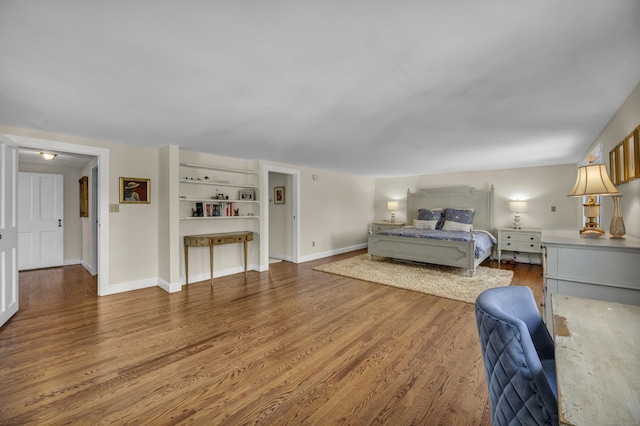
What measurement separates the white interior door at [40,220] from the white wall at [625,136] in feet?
27.2

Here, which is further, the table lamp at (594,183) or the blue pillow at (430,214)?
the blue pillow at (430,214)

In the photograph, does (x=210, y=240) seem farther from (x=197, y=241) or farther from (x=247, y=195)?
(x=247, y=195)

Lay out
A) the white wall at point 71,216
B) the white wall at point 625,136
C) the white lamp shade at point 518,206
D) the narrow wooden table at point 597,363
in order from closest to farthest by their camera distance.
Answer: the narrow wooden table at point 597,363
the white wall at point 625,136
the white lamp shade at point 518,206
the white wall at point 71,216

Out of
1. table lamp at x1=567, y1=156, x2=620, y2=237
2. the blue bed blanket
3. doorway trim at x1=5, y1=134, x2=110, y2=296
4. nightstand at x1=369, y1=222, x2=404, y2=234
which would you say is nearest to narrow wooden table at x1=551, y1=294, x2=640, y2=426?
table lamp at x1=567, y1=156, x2=620, y2=237

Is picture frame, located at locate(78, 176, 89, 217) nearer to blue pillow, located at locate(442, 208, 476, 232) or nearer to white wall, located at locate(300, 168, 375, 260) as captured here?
white wall, located at locate(300, 168, 375, 260)

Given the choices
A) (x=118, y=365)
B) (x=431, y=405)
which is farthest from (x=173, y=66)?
(x=431, y=405)

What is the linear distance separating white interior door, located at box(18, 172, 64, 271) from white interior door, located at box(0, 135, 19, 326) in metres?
2.95

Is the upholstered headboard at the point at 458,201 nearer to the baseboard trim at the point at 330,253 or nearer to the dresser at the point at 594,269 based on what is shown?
the baseboard trim at the point at 330,253

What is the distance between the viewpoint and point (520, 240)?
5.38 meters

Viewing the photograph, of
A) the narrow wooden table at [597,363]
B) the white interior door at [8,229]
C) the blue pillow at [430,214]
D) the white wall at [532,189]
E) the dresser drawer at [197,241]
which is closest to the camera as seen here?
the narrow wooden table at [597,363]

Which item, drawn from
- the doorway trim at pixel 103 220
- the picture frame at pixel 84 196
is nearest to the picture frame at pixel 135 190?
the doorway trim at pixel 103 220

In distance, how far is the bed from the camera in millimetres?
4664

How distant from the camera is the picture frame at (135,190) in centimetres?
382

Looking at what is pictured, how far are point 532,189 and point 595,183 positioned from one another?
4.41m
